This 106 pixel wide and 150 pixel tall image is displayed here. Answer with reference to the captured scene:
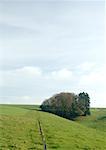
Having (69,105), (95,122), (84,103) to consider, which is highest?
(84,103)

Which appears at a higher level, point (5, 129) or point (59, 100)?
point (59, 100)

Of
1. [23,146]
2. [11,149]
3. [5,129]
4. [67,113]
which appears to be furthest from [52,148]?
[67,113]

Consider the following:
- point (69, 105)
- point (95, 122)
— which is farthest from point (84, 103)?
point (95, 122)

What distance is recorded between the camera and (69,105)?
330ft

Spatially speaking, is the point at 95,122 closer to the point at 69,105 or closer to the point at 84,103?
the point at 69,105

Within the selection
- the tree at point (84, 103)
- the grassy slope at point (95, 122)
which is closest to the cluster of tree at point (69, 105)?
the tree at point (84, 103)

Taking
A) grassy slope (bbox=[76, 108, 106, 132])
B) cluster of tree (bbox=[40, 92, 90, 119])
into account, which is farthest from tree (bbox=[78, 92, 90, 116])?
grassy slope (bbox=[76, 108, 106, 132])

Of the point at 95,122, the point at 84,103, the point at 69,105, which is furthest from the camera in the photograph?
the point at 84,103

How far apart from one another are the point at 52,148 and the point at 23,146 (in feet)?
8.81

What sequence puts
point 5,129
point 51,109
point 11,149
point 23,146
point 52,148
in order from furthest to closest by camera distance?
point 51,109 → point 5,129 → point 52,148 → point 23,146 → point 11,149

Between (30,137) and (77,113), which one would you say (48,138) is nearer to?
(30,137)

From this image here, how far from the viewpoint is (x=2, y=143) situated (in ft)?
81.2

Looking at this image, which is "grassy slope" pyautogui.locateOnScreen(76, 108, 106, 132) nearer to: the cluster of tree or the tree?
the cluster of tree

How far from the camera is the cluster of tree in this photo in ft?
329
